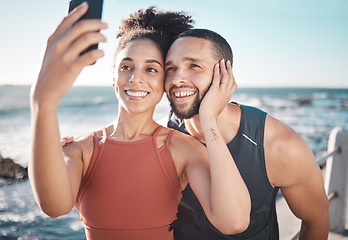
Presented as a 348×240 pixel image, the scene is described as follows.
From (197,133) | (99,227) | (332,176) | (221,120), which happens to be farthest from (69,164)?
(332,176)

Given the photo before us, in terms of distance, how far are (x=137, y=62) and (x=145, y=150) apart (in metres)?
0.54

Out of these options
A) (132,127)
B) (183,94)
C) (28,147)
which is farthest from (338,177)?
(28,147)

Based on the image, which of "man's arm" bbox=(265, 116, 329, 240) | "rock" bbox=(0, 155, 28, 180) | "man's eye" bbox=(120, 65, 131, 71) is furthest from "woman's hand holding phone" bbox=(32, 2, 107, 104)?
"rock" bbox=(0, 155, 28, 180)

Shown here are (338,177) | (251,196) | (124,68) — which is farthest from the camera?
(338,177)

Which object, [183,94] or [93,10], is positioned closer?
[93,10]

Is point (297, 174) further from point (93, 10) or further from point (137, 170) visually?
point (93, 10)

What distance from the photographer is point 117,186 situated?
5.61 feet

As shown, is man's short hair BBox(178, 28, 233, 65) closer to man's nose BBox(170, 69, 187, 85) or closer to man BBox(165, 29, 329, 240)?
man BBox(165, 29, 329, 240)

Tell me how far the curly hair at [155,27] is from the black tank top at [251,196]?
0.91 meters

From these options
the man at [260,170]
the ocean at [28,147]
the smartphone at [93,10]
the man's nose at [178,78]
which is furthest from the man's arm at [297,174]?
the smartphone at [93,10]

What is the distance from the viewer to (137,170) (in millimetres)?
1743

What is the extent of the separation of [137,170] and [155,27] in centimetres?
108

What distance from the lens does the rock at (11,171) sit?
7781mm

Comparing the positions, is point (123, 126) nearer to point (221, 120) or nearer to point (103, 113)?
point (221, 120)
